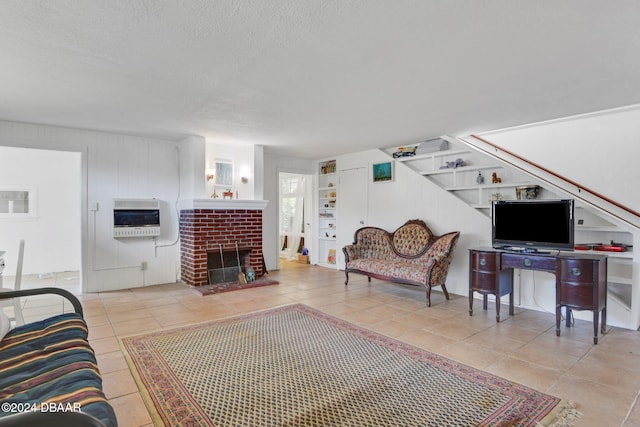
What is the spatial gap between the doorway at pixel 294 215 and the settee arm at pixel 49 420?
6474 millimetres

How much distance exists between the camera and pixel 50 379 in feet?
4.68

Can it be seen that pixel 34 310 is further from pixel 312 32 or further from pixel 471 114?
pixel 471 114

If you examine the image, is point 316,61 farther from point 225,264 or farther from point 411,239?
point 225,264

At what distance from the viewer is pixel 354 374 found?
2.48 meters

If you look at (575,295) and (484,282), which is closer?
(575,295)

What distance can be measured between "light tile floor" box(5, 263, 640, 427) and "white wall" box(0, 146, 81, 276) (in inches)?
27.1

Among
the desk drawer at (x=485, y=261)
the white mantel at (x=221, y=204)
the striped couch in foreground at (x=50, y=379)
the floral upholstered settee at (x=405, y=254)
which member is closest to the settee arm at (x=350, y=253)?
the floral upholstered settee at (x=405, y=254)

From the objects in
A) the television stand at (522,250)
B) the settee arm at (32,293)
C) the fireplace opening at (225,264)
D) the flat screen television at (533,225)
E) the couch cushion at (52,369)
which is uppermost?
the flat screen television at (533,225)

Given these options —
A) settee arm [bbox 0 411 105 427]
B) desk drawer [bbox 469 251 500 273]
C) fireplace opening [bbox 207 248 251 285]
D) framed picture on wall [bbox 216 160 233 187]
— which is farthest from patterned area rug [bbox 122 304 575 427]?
framed picture on wall [bbox 216 160 233 187]

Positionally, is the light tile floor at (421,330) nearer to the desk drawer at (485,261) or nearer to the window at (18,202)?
the desk drawer at (485,261)

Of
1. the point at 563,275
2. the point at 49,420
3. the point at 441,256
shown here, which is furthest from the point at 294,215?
the point at 49,420

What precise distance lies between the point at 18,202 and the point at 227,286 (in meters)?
4.52

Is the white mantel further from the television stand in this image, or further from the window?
the television stand

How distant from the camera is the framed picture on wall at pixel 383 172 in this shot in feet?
19.1
